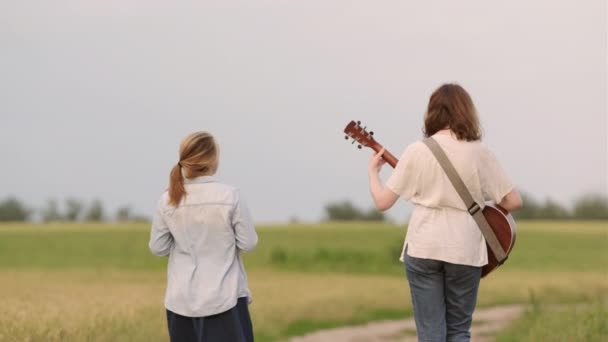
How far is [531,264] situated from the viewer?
72.8 feet

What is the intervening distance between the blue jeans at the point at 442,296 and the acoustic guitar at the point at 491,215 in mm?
142

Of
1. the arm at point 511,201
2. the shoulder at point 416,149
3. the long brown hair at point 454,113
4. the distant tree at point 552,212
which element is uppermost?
the long brown hair at point 454,113

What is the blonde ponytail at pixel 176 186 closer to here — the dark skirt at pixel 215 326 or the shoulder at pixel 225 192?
the shoulder at pixel 225 192

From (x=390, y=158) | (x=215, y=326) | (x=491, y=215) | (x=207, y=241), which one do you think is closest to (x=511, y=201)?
(x=491, y=215)

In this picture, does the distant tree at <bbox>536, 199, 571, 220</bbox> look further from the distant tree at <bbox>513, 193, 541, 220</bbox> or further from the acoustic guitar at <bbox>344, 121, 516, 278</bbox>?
the acoustic guitar at <bbox>344, 121, 516, 278</bbox>

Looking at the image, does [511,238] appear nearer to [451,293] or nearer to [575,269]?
[451,293]

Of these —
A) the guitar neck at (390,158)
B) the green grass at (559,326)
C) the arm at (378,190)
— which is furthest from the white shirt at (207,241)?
the green grass at (559,326)

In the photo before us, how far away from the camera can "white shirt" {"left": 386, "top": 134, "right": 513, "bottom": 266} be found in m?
6.21

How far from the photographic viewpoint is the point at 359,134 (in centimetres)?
664

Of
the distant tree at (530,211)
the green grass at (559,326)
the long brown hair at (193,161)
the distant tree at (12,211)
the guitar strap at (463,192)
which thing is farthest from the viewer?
the distant tree at (530,211)

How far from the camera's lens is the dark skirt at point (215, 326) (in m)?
6.69

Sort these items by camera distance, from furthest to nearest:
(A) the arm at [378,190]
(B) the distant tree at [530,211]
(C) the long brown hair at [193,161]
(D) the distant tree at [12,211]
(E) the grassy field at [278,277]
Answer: (B) the distant tree at [530,211], (D) the distant tree at [12,211], (E) the grassy field at [278,277], (C) the long brown hair at [193,161], (A) the arm at [378,190]

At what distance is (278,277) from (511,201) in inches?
480

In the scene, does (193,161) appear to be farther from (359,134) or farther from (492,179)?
(492,179)
